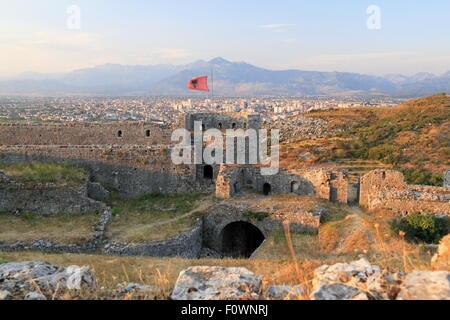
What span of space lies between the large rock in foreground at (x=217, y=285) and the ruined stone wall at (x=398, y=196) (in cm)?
1143

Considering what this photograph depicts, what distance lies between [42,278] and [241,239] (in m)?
13.0

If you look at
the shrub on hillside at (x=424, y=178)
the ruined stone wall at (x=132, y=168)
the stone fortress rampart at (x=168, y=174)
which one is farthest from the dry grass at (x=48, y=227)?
the shrub on hillside at (x=424, y=178)

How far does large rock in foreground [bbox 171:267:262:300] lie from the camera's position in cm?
468

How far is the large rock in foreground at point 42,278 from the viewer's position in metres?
5.12

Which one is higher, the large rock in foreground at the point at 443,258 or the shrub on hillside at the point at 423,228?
the large rock in foreground at the point at 443,258

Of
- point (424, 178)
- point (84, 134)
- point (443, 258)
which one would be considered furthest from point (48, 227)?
point (424, 178)

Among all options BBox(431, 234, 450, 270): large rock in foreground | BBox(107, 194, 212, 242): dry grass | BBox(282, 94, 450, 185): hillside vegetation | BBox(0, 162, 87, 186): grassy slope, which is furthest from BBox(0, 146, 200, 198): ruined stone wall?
BBox(282, 94, 450, 185): hillside vegetation

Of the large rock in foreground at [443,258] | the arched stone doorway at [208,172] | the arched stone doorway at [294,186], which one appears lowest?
the arched stone doorway at [294,186]

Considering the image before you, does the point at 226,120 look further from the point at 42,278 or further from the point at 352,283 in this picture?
the point at 352,283

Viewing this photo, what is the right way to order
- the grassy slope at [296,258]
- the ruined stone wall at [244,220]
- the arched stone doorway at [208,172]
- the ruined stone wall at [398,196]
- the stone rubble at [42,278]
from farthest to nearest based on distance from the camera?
the arched stone doorway at [208,172] → the ruined stone wall at [244,220] → the ruined stone wall at [398,196] → the grassy slope at [296,258] → the stone rubble at [42,278]

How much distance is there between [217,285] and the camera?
5008 mm

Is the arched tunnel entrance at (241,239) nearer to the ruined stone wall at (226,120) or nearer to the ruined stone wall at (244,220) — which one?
the ruined stone wall at (244,220)

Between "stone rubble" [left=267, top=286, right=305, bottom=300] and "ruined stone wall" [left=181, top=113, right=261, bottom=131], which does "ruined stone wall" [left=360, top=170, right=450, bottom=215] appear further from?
"stone rubble" [left=267, top=286, right=305, bottom=300]
